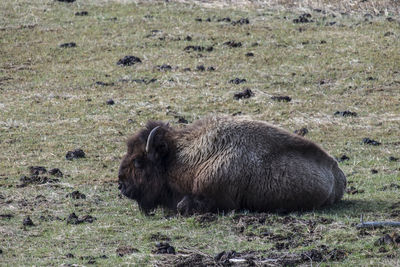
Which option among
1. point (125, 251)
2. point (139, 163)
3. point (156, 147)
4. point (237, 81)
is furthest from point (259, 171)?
point (237, 81)

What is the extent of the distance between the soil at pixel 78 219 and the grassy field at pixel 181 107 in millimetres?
38

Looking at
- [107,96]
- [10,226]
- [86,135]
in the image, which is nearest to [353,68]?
[107,96]

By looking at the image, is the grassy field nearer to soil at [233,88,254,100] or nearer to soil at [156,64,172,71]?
soil at [156,64,172,71]

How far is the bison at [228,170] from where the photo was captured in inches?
378

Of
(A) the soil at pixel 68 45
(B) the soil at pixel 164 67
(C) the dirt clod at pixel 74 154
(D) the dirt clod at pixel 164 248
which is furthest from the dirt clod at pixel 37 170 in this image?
(A) the soil at pixel 68 45

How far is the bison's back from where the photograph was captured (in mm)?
9578

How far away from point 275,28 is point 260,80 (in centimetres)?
447

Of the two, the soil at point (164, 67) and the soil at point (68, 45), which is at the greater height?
the soil at point (68, 45)

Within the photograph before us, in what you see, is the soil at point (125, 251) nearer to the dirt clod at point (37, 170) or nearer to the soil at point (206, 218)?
the soil at point (206, 218)

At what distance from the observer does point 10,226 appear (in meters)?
9.59

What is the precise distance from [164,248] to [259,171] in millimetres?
2014

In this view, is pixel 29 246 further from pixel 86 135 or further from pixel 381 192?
pixel 86 135

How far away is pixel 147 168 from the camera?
10.3 metres

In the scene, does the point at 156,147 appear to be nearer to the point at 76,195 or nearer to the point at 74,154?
the point at 76,195
